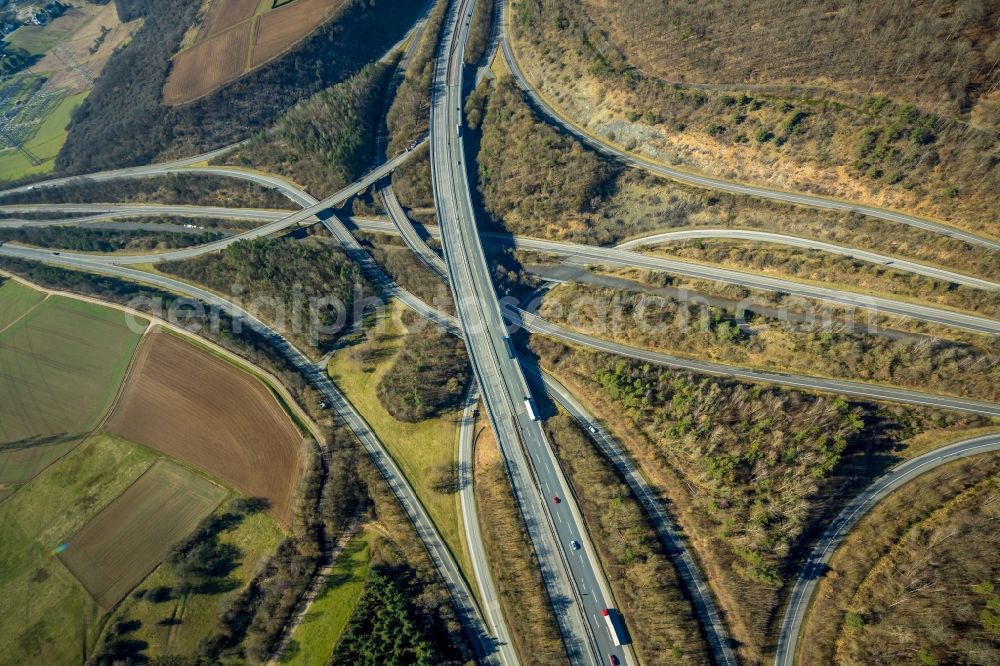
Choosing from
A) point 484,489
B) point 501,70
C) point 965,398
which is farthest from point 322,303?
point 965,398

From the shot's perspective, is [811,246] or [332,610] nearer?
[332,610]

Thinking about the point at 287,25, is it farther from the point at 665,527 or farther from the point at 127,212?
the point at 665,527

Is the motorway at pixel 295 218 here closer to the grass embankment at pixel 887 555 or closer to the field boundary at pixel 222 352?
the field boundary at pixel 222 352

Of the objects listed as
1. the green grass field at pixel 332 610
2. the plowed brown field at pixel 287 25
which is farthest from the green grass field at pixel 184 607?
the plowed brown field at pixel 287 25

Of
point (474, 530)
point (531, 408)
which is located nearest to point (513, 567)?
point (474, 530)

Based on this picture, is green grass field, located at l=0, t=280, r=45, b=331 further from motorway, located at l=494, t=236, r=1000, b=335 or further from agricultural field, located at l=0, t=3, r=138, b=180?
motorway, located at l=494, t=236, r=1000, b=335
